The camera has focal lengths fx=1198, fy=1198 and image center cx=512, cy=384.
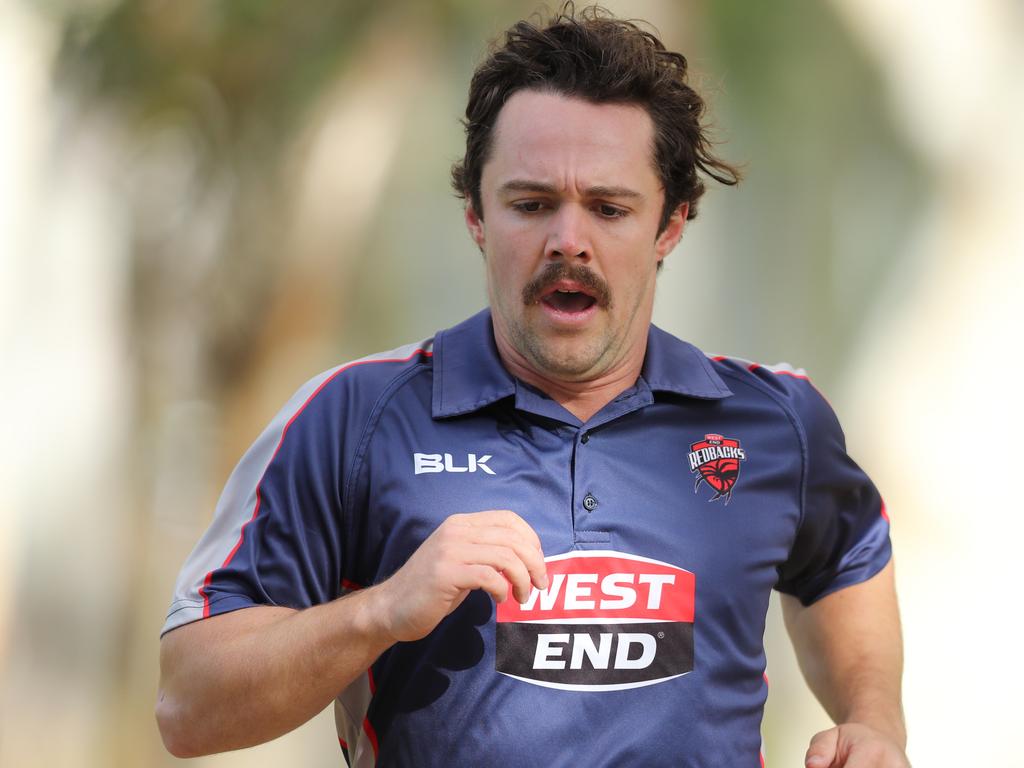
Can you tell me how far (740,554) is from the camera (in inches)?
71.5

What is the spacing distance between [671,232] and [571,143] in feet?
1.15

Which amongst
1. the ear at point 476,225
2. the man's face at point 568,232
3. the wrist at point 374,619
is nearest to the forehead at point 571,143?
the man's face at point 568,232

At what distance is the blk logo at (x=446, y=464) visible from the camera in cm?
175

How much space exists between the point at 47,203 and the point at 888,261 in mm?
3194

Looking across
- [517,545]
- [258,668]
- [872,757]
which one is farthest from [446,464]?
[872,757]

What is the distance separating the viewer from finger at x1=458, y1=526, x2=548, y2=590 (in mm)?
1493

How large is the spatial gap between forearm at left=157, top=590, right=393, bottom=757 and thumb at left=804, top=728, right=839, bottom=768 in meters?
0.68

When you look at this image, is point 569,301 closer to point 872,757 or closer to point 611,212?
point 611,212

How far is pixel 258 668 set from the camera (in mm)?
1569

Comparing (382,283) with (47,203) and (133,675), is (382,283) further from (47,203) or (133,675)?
(133,675)

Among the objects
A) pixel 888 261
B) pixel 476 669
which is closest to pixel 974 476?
pixel 888 261

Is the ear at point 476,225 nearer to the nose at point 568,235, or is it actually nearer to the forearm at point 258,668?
the nose at point 568,235

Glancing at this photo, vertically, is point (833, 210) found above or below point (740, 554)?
above

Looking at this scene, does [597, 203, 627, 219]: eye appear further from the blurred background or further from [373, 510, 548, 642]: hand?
the blurred background
